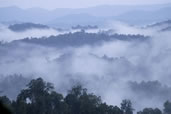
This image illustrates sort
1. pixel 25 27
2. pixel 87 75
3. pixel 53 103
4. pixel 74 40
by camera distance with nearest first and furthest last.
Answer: pixel 53 103
pixel 87 75
pixel 74 40
pixel 25 27

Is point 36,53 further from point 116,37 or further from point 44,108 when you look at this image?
point 44,108

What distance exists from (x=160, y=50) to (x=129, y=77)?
28.0 m

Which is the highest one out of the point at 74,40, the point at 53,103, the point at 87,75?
the point at 74,40

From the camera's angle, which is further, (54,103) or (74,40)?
(74,40)

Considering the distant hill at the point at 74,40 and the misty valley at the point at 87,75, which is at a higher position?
the distant hill at the point at 74,40

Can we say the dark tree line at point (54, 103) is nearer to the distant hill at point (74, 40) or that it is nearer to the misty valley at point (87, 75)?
the misty valley at point (87, 75)

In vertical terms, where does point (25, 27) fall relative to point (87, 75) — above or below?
above

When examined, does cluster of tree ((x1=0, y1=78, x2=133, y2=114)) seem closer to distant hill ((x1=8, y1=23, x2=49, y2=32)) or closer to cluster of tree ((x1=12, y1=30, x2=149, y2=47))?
cluster of tree ((x1=12, y1=30, x2=149, y2=47))

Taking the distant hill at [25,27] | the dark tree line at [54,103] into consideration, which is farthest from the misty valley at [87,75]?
the distant hill at [25,27]

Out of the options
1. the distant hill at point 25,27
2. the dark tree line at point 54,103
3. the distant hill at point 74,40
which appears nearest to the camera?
the dark tree line at point 54,103

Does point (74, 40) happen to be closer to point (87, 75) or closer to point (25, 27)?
point (87, 75)

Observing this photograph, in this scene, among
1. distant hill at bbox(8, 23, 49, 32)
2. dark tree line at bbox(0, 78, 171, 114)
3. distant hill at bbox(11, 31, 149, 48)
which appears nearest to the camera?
dark tree line at bbox(0, 78, 171, 114)

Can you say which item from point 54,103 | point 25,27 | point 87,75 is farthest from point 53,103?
point 25,27

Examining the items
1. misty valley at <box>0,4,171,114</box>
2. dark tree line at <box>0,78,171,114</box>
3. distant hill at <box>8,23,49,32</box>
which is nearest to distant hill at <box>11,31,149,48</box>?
misty valley at <box>0,4,171,114</box>
